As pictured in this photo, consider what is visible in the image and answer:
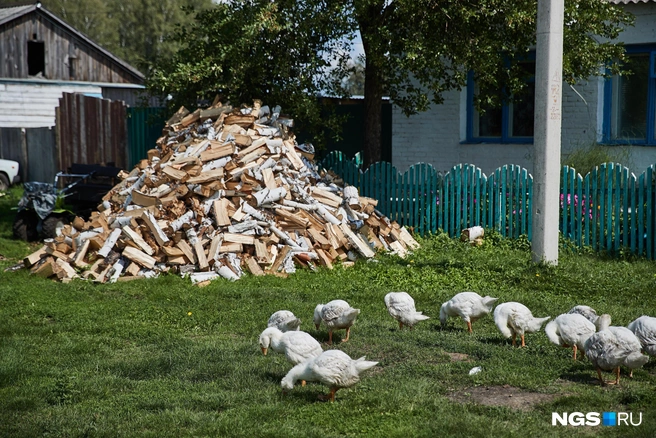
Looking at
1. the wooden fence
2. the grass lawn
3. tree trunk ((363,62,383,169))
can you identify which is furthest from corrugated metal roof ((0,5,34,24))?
the grass lawn

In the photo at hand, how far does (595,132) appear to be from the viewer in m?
15.3

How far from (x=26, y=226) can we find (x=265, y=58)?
5.37 meters

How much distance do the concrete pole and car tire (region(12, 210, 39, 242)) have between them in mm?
9064

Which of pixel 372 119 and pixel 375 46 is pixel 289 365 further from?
pixel 372 119

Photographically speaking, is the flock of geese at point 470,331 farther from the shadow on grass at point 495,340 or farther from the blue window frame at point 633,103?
the blue window frame at point 633,103

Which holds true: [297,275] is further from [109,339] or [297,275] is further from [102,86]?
[102,86]

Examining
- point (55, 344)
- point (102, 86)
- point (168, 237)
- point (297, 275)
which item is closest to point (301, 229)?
point (297, 275)

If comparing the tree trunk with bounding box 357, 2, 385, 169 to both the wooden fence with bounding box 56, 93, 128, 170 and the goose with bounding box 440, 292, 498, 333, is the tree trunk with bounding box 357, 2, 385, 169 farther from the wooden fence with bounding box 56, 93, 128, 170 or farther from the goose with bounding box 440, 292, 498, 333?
the wooden fence with bounding box 56, 93, 128, 170

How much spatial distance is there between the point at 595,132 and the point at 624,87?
1.15 m

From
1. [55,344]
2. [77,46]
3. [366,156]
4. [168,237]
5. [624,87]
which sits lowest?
[55,344]

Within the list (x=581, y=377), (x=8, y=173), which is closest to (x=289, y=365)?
(x=581, y=377)

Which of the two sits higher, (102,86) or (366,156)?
A: (102,86)

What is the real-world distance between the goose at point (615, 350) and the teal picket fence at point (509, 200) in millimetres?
6382

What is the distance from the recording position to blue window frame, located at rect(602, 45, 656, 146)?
15.2 metres
